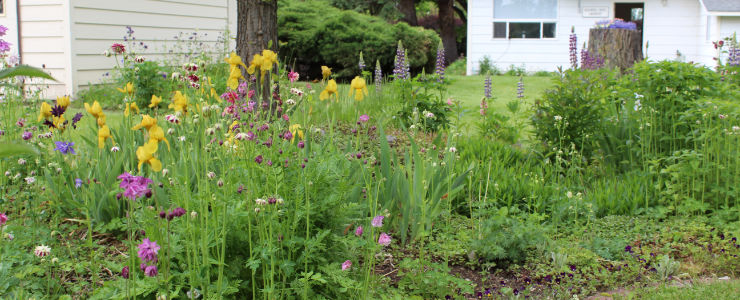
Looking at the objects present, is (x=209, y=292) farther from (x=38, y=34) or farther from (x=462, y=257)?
(x=38, y=34)

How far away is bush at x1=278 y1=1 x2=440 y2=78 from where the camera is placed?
10.9m

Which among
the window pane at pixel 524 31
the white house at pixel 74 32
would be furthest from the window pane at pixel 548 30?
the white house at pixel 74 32

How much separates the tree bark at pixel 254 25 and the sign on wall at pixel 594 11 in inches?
536

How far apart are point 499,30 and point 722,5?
17.8 feet

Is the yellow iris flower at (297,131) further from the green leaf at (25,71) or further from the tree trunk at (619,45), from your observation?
the tree trunk at (619,45)

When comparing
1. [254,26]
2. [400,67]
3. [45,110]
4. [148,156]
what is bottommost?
[148,156]

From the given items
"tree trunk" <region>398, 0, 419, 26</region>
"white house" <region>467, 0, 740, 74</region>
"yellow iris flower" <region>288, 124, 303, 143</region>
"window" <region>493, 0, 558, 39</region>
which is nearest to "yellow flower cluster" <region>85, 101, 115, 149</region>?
"yellow iris flower" <region>288, 124, 303, 143</region>

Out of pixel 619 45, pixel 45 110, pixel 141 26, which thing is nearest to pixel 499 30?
pixel 619 45

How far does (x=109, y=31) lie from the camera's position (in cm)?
867

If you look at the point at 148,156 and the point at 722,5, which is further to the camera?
the point at 722,5

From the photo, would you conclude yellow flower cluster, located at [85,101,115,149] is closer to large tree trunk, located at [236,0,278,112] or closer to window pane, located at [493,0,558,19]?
large tree trunk, located at [236,0,278,112]

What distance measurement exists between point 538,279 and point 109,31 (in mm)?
7737

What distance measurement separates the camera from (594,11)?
16.2 metres

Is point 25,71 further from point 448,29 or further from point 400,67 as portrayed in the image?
point 448,29
